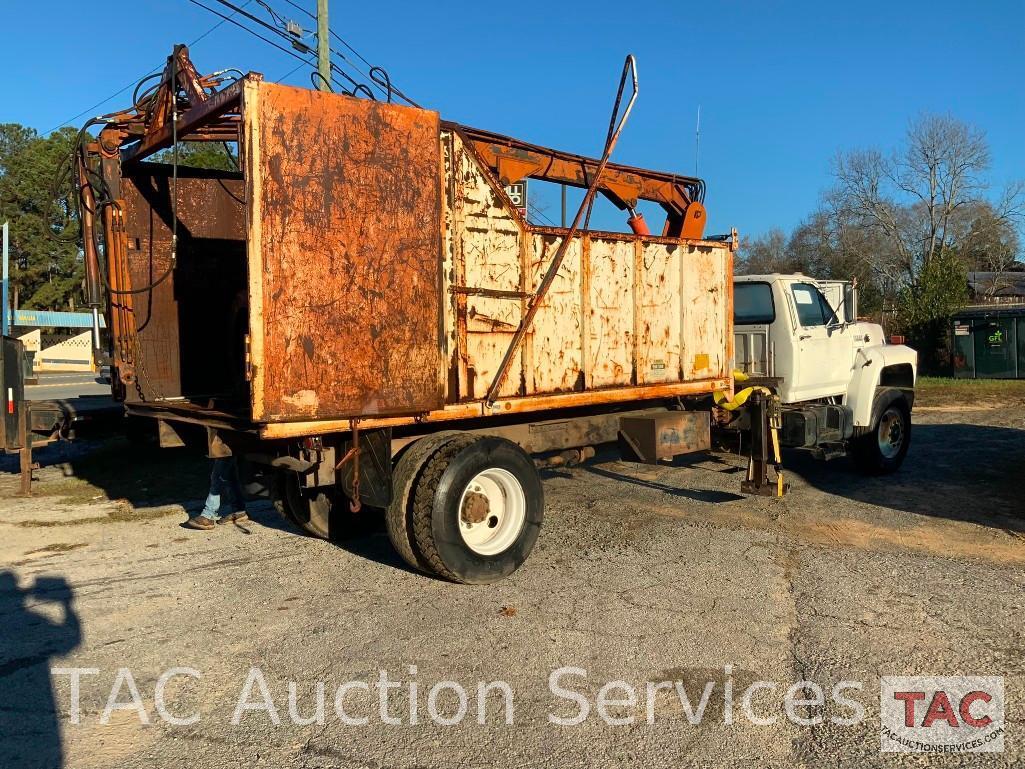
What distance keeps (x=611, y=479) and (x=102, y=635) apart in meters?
6.01

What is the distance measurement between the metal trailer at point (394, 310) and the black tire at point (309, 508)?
0.12 feet

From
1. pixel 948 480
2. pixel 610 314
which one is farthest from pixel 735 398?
pixel 948 480

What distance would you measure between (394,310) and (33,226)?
55.8 m

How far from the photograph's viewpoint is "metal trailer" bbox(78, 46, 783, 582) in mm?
4715

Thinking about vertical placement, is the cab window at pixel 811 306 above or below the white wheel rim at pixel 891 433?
above

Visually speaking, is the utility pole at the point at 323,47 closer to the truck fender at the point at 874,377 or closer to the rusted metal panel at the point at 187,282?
the rusted metal panel at the point at 187,282

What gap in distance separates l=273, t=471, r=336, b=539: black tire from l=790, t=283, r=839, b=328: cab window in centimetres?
552

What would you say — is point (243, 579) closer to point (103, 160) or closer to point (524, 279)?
point (524, 279)

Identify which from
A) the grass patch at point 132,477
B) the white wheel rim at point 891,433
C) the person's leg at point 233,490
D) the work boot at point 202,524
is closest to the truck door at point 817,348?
the white wheel rim at point 891,433

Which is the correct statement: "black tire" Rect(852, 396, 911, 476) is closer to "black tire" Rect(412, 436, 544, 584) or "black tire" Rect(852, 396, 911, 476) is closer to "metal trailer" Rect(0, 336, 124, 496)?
"black tire" Rect(412, 436, 544, 584)

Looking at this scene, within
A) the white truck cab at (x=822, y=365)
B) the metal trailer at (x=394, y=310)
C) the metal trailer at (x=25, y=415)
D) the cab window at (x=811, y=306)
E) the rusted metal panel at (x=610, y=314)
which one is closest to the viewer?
the metal trailer at (x=394, y=310)

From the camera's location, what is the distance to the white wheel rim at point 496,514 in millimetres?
5617

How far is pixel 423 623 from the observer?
15.9 feet

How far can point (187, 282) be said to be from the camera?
7.32 meters
